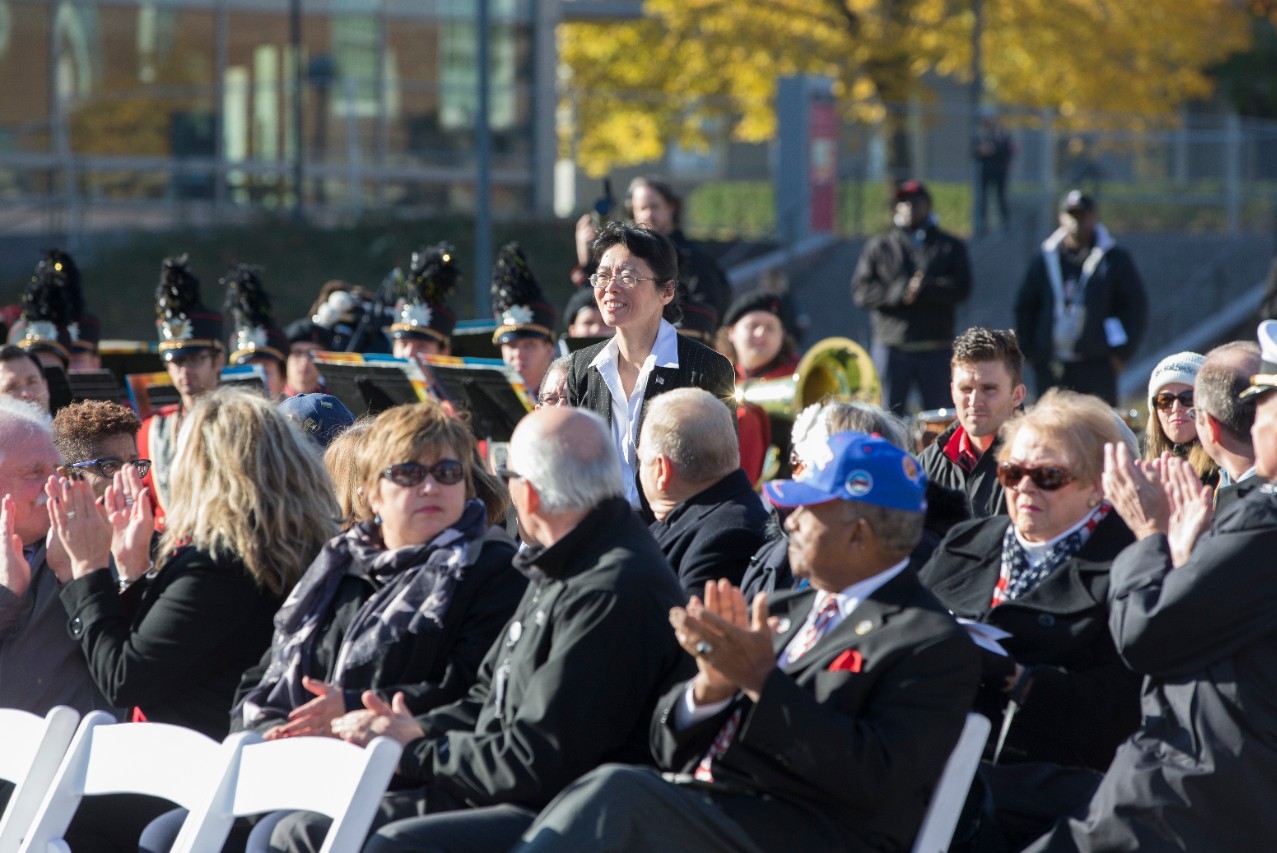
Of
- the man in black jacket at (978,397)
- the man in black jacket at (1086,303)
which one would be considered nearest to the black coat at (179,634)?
the man in black jacket at (978,397)

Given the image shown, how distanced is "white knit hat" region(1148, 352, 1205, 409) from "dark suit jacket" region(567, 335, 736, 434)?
4.64ft

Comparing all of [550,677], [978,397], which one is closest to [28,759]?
[550,677]

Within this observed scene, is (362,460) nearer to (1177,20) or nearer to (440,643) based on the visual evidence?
(440,643)

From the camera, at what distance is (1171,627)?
3.76 meters

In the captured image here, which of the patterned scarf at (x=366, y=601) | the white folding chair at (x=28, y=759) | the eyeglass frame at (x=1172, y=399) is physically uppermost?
the eyeglass frame at (x=1172, y=399)

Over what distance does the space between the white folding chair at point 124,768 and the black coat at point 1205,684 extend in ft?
6.50

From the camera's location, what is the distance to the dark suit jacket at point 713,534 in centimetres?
493

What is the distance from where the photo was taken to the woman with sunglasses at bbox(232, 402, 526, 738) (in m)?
4.38

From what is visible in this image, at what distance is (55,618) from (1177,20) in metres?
21.9

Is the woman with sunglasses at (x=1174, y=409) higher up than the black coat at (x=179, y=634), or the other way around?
the woman with sunglasses at (x=1174, y=409)

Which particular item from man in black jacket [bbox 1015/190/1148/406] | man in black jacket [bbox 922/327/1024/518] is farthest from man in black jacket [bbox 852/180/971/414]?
man in black jacket [bbox 922/327/1024/518]

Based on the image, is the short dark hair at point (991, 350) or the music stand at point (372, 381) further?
the music stand at point (372, 381)

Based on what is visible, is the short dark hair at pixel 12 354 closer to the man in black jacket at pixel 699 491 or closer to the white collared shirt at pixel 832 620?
the man in black jacket at pixel 699 491

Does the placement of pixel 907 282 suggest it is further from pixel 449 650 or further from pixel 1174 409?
pixel 449 650
